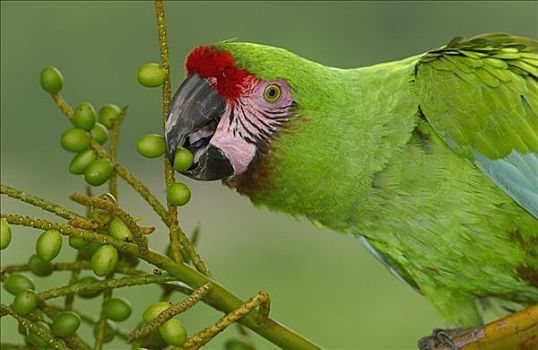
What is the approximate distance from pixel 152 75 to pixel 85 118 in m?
0.08

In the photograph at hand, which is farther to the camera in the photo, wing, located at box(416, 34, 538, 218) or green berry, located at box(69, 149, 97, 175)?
wing, located at box(416, 34, 538, 218)

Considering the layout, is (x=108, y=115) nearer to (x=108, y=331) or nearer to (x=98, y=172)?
(x=98, y=172)

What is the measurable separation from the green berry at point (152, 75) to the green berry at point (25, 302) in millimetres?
195

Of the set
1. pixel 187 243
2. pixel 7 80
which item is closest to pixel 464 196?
pixel 187 243

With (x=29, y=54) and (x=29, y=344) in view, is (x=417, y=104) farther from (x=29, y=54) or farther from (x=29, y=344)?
(x=29, y=54)

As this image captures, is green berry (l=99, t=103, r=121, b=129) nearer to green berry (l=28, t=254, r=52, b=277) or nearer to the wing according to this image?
green berry (l=28, t=254, r=52, b=277)

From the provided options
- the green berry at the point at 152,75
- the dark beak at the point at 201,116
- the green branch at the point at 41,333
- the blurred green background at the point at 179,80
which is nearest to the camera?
the green branch at the point at 41,333

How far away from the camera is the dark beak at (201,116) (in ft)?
2.91

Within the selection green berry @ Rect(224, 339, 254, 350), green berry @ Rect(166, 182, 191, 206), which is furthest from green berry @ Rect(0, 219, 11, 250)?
green berry @ Rect(224, 339, 254, 350)

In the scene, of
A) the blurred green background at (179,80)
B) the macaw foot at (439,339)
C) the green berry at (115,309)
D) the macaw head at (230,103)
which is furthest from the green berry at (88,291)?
the blurred green background at (179,80)

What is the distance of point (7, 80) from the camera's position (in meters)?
2.64

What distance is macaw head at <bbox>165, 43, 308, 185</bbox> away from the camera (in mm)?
901

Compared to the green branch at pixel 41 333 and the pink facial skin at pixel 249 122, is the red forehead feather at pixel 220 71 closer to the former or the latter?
the pink facial skin at pixel 249 122

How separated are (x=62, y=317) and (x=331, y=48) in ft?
6.47
